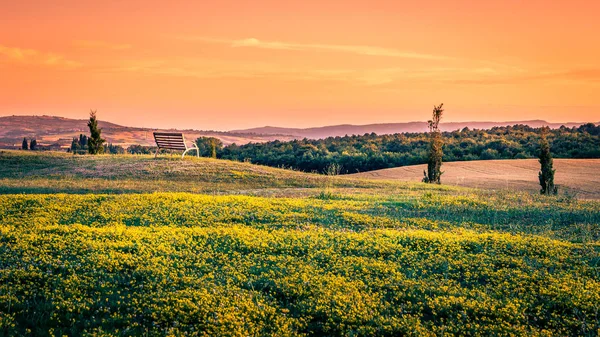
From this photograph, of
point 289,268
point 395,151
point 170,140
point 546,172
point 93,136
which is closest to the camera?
point 289,268

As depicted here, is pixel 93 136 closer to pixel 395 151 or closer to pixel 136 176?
pixel 136 176

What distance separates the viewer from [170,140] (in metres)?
28.9

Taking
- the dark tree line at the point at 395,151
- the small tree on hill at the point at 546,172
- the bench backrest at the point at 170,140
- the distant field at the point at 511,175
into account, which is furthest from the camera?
the dark tree line at the point at 395,151

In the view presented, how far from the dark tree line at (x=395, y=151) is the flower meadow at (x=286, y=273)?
130 ft

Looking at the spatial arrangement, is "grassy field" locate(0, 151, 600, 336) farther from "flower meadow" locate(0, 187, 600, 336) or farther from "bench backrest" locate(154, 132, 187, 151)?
"bench backrest" locate(154, 132, 187, 151)

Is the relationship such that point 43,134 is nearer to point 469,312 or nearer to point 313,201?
point 313,201

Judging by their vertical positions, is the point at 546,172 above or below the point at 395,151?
below

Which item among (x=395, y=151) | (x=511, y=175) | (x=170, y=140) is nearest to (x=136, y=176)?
(x=170, y=140)

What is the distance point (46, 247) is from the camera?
9531 millimetres

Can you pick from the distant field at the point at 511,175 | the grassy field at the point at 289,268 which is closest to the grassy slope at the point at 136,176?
the grassy field at the point at 289,268

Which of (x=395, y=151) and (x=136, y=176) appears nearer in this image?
(x=136, y=176)

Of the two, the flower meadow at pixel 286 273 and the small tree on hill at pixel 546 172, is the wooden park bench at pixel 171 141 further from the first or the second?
the small tree on hill at pixel 546 172

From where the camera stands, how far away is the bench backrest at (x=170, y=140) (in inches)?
1112

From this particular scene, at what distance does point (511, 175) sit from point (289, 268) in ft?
116
